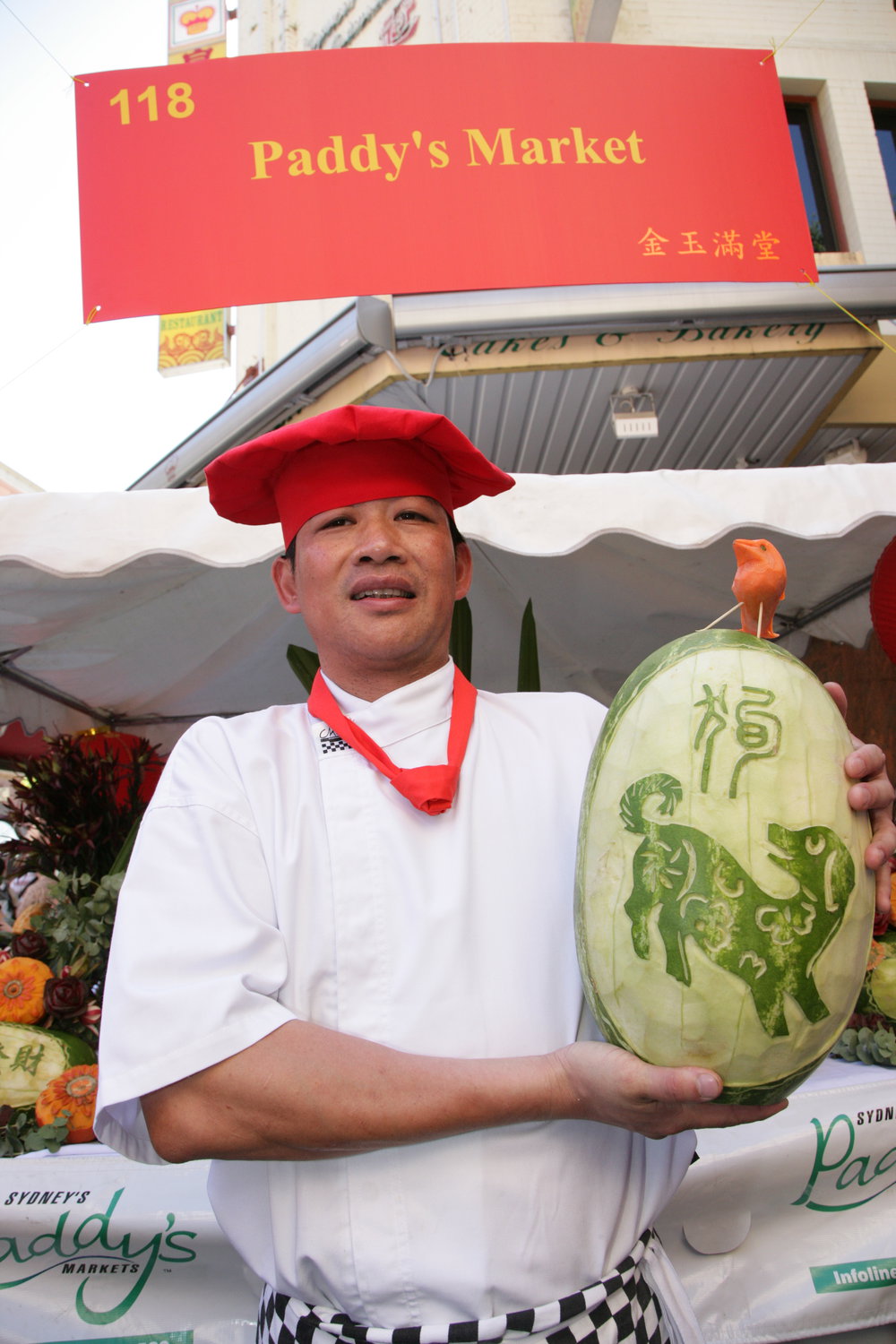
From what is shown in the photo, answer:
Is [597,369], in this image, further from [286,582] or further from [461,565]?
[286,582]

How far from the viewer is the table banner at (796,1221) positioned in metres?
2.04

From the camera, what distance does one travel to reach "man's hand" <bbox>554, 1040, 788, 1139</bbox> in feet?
3.26

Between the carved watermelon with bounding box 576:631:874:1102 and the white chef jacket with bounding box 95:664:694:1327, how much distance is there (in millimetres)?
183

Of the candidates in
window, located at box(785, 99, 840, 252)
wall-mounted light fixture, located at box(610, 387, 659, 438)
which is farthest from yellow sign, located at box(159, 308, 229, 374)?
window, located at box(785, 99, 840, 252)

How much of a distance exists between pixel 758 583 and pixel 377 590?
23.3 inches

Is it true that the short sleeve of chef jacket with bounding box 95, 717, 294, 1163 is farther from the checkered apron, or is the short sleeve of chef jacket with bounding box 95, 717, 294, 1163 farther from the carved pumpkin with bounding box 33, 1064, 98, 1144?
→ the carved pumpkin with bounding box 33, 1064, 98, 1144

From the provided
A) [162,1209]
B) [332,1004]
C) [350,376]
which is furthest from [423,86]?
[162,1209]

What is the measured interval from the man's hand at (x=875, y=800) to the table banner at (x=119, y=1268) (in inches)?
65.9

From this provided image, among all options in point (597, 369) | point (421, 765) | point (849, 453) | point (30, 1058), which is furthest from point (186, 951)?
point (849, 453)

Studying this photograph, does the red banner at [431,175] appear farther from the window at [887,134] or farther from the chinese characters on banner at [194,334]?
the chinese characters on banner at [194,334]

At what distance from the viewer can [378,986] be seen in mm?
1184

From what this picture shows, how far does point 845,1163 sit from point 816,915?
5.06ft

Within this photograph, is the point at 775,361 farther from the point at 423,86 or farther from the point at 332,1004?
the point at 332,1004

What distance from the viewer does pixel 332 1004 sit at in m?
1.19
